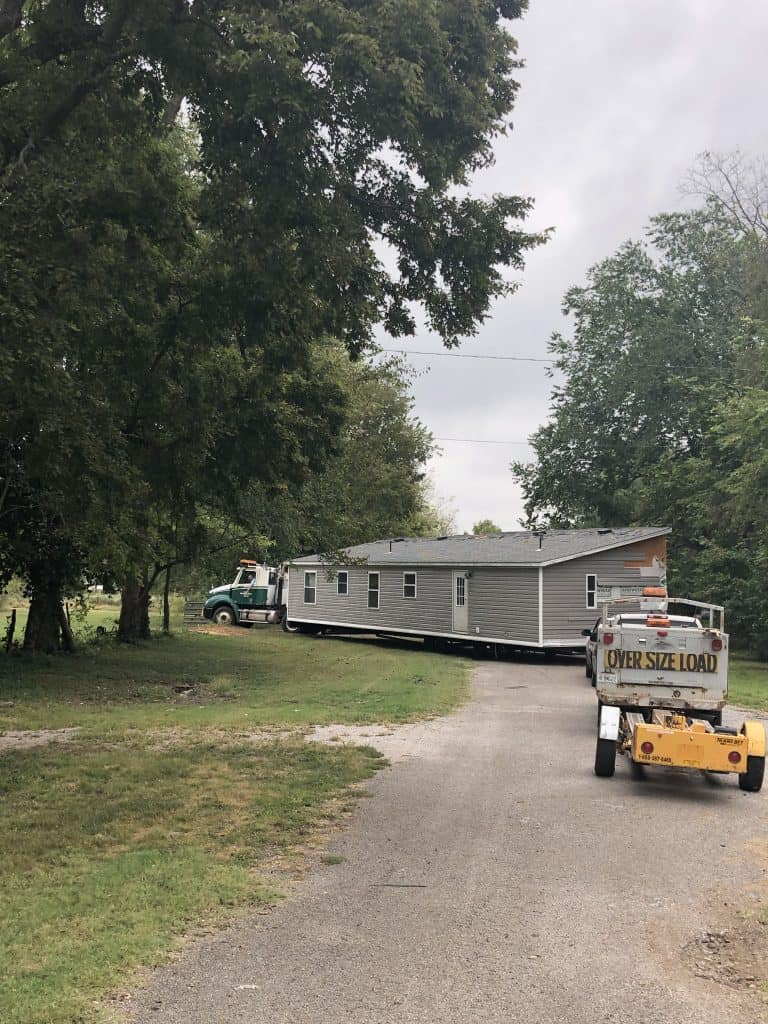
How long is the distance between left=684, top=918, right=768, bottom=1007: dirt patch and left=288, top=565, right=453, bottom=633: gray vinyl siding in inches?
910

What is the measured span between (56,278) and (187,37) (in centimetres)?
270

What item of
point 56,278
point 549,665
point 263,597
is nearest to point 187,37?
point 56,278

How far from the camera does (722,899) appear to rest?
217 inches

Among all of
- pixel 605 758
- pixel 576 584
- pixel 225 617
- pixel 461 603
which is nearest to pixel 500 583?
pixel 461 603

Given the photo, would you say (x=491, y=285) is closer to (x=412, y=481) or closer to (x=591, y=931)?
(x=591, y=931)

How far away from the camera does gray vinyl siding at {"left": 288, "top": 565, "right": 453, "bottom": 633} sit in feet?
94.3

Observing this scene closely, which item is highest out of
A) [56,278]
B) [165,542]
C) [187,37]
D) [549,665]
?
[187,37]

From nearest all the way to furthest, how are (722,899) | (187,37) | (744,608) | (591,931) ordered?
(591,931), (722,899), (187,37), (744,608)

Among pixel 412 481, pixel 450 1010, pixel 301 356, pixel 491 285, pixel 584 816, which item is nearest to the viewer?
pixel 450 1010

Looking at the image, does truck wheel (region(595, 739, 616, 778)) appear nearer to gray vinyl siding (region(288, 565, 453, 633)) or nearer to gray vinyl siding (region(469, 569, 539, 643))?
gray vinyl siding (region(469, 569, 539, 643))

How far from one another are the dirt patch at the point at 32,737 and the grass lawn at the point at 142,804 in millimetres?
200

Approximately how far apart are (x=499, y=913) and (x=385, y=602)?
26.3 metres

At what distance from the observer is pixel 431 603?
29188 millimetres

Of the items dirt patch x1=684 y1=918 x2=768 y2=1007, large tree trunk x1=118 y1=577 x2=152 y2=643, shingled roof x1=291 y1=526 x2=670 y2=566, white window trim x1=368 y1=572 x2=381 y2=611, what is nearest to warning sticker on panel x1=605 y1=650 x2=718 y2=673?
dirt patch x1=684 y1=918 x2=768 y2=1007
